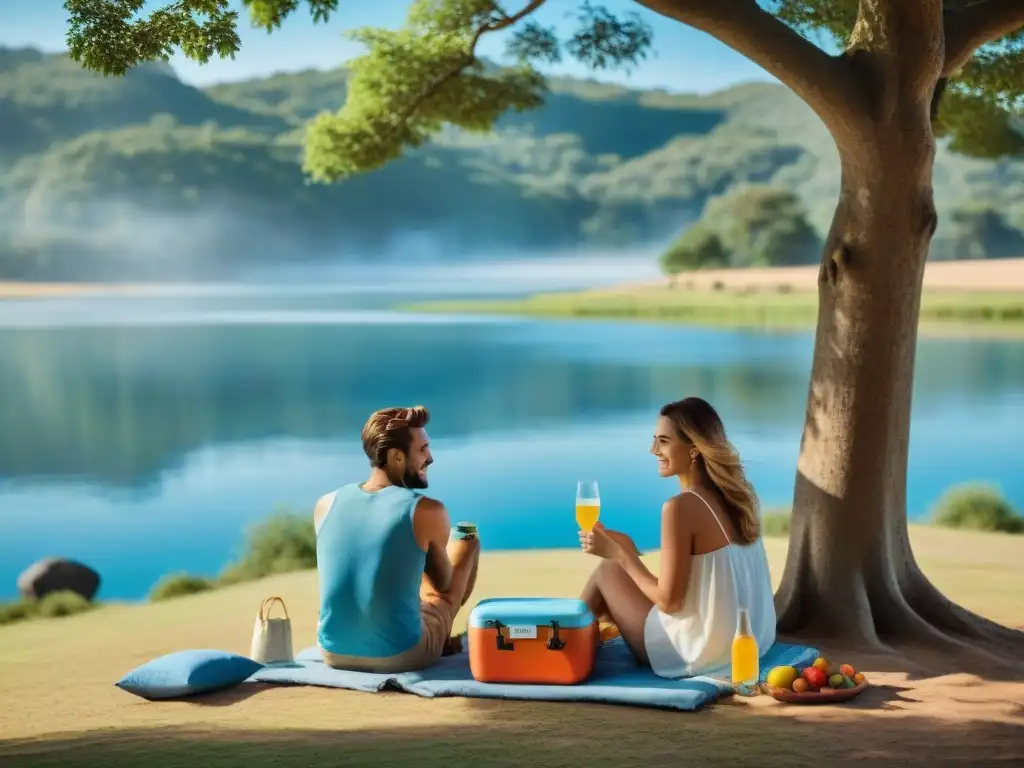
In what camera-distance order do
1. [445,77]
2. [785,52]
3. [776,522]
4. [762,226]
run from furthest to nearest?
[762,226] → [776,522] → [445,77] → [785,52]

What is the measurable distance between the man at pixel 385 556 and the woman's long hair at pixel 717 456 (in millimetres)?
829

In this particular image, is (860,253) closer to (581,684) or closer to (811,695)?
(811,695)

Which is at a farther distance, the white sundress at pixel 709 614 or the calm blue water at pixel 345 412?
the calm blue water at pixel 345 412

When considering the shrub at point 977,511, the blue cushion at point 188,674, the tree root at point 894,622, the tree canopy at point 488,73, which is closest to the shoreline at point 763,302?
the shrub at point 977,511

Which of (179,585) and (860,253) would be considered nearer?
(860,253)

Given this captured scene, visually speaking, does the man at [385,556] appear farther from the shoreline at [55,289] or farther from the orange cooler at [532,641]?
the shoreline at [55,289]

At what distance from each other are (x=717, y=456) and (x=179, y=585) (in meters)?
6.59

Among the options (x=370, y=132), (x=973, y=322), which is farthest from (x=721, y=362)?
(x=370, y=132)

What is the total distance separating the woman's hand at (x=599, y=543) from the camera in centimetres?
458

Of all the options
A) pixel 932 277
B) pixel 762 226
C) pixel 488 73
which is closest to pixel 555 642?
pixel 488 73

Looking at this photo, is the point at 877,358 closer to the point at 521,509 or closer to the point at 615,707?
the point at 615,707

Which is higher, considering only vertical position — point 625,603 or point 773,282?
point 773,282

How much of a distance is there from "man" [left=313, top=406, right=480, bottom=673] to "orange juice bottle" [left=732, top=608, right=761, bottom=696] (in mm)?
987

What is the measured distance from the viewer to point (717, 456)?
453 centimetres
